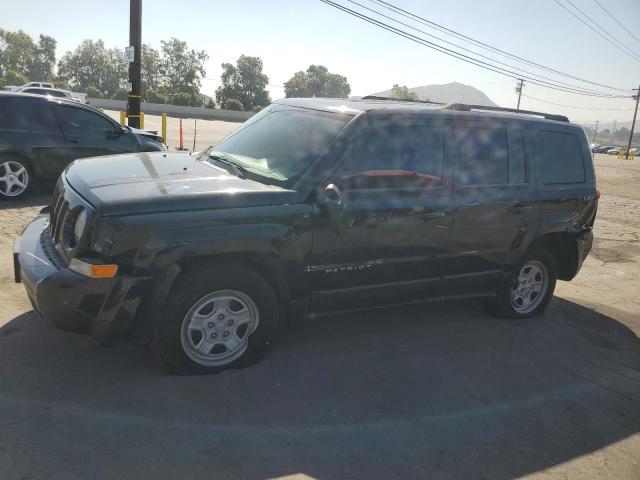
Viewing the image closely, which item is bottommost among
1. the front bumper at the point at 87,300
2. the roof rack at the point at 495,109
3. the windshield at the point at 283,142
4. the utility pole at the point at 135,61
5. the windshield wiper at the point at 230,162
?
the front bumper at the point at 87,300

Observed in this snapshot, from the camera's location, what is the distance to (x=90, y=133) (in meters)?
8.80

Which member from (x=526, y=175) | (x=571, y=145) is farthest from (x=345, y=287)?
(x=571, y=145)

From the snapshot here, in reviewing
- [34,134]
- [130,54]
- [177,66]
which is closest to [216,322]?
[34,134]

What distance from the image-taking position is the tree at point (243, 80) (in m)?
102

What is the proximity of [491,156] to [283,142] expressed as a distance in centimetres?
178

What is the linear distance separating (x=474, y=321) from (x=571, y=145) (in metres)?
1.95

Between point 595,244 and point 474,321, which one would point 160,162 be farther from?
point 595,244

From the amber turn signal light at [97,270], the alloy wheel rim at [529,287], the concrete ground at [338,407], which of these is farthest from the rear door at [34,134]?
the alloy wheel rim at [529,287]

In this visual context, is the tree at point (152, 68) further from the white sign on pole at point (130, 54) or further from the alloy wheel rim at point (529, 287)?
the alloy wheel rim at point (529, 287)

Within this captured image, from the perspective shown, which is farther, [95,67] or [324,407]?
Result: [95,67]

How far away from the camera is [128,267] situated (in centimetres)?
325

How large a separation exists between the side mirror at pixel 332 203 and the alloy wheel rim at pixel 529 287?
7.68 ft

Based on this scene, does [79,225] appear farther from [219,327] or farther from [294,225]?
[294,225]

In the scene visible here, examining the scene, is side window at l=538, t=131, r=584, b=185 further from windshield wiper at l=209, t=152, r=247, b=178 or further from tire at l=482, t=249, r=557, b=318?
windshield wiper at l=209, t=152, r=247, b=178
